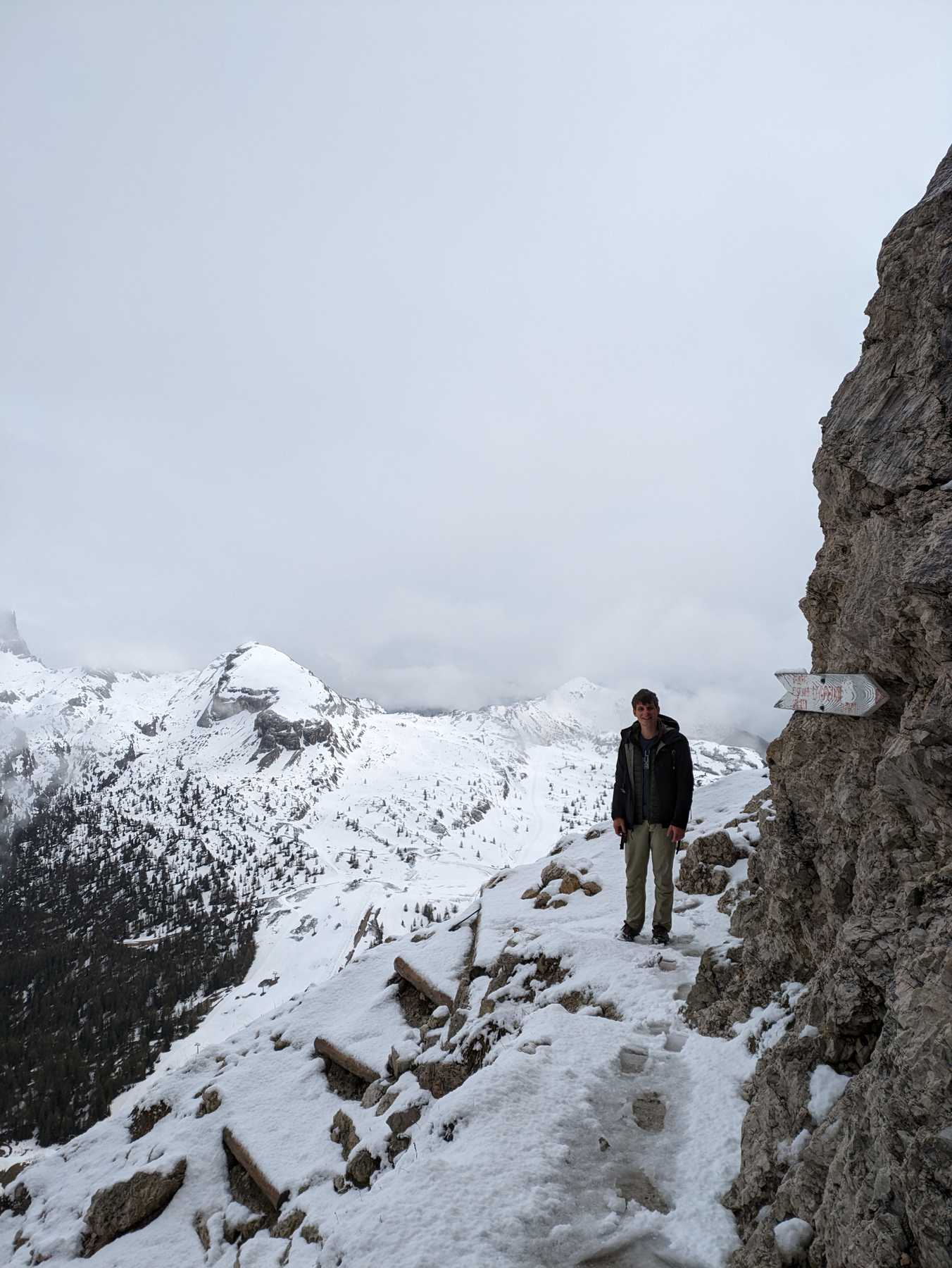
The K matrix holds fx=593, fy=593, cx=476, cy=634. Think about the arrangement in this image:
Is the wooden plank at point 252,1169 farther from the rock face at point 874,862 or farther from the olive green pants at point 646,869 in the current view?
the olive green pants at point 646,869

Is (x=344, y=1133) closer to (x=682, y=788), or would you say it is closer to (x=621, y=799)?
(x=621, y=799)

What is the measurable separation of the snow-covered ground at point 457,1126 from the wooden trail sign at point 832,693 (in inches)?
138

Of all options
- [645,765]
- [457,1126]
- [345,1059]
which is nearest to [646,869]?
[645,765]

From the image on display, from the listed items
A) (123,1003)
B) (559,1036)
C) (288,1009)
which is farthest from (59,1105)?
(559,1036)

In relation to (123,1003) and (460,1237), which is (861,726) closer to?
(460,1237)

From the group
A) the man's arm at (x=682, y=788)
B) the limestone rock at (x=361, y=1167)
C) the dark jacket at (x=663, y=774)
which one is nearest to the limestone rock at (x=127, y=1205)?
the limestone rock at (x=361, y=1167)

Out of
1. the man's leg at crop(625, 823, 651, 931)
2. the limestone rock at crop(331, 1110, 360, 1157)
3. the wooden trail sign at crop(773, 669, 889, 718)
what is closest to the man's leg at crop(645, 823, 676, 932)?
the man's leg at crop(625, 823, 651, 931)

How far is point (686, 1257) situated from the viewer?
4.59 m

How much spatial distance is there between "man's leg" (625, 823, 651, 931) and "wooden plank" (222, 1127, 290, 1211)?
6489 mm

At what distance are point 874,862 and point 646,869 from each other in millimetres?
4692

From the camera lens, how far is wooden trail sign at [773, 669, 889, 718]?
6.33m

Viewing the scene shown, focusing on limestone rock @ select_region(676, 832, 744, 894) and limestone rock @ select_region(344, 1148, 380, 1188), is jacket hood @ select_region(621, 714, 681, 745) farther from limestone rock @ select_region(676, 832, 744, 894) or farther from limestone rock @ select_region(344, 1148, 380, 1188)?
limestone rock @ select_region(344, 1148, 380, 1188)

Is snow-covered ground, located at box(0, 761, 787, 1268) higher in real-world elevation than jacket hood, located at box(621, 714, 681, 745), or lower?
lower

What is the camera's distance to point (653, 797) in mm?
10039
